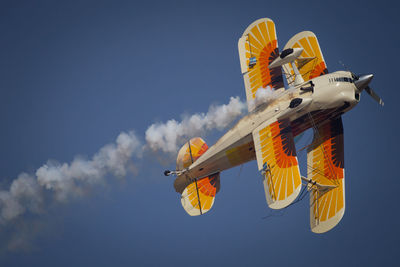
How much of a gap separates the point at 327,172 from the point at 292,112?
18.2ft

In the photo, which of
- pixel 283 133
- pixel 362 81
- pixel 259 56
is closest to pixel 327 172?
pixel 283 133

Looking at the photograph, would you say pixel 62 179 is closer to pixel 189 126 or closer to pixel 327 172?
pixel 189 126

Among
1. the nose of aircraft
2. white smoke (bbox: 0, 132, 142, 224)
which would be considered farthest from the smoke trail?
the nose of aircraft

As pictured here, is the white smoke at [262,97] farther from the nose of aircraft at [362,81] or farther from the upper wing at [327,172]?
the nose of aircraft at [362,81]

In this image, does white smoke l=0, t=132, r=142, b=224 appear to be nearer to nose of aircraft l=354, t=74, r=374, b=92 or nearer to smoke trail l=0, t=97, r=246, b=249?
smoke trail l=0, t=97, r=246, b=249

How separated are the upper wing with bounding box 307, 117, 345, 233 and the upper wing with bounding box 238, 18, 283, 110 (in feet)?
14.4

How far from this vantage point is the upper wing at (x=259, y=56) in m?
26.8

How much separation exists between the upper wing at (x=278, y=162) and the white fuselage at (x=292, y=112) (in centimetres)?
65

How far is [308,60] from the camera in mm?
27203

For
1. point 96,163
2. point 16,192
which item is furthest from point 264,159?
point 16,192

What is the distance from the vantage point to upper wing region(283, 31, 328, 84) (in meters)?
26.8

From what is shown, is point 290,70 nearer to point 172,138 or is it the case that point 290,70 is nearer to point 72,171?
point 172,138

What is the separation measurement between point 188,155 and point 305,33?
37.2 feet

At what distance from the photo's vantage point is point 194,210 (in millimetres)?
27141
